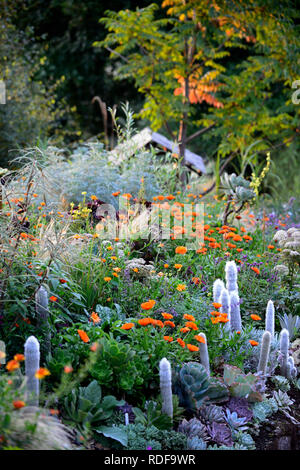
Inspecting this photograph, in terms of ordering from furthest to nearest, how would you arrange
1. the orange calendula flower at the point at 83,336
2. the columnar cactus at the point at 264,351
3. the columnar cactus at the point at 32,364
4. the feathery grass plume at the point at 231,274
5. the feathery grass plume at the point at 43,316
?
1. the feathery grass plume at the point at 231,274
2. the columnar cactus at the point at 264,351
3. the feathery grass plume at the point at 43,316
4. the orange calendula flower at the point at 83,336
5. the columnar cactus at the point at 32,364

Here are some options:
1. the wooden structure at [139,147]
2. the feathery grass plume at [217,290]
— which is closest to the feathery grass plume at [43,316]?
the feathery grass plume at [217,290]

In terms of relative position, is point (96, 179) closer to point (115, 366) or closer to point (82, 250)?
point (82, 250)

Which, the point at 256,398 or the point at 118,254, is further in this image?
the point at 118,254

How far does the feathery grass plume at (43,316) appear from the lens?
2725mm

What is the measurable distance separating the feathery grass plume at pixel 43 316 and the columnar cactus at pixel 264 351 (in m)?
1.25

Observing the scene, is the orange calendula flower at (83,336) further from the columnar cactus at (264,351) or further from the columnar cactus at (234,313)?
the columnar cactus at (234,313)

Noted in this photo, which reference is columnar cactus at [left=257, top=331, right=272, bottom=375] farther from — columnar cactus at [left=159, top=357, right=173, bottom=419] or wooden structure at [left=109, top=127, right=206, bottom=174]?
wooden structure at [left=109, top=127, right=206, bottom=174]

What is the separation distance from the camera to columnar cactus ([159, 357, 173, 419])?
2.40m

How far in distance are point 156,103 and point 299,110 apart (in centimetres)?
238

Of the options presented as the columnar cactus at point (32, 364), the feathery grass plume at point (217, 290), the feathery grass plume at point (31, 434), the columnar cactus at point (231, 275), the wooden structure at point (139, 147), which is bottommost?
the feathery grass plume at point (31, 434)

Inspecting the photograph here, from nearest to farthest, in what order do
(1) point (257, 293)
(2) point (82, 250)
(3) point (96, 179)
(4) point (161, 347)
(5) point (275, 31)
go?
(4) point (161, 347), (2) point (82, 250), (1) point (257, 293), (3) point (96, 179), (5) point (275, 31)

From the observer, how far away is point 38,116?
410 inches

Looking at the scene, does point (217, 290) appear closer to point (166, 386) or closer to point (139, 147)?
point (166, 386)

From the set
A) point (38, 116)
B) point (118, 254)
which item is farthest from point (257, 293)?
point (38, 116)
